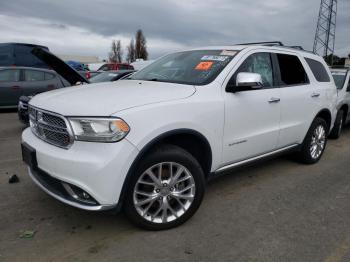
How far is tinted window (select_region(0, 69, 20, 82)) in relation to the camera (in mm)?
9469

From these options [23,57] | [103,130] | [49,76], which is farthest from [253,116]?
[23,57]

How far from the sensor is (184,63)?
4055 mm

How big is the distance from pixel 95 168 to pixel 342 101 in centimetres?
631

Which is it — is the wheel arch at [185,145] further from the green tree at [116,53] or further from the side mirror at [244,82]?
the green tree at [116,53]

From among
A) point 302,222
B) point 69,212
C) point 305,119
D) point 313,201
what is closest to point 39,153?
point 69,212

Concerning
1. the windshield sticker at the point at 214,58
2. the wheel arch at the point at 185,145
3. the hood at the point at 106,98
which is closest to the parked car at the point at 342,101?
the windshield sticker at the point at 214,58

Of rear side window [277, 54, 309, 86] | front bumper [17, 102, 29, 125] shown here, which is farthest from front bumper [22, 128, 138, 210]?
front bumper [17, 102, 29, 125]

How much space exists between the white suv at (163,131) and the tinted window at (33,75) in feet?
21.2

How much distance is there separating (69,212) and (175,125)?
1460mm

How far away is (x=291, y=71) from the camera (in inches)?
183

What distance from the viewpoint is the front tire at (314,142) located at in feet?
16.6

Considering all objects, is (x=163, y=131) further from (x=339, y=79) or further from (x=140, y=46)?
(x=140, y=46)

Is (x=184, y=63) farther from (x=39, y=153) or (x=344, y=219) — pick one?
(x=344, y=219)

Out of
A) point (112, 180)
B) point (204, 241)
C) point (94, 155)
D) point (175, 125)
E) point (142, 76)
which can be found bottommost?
point (204, 241)
